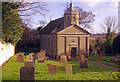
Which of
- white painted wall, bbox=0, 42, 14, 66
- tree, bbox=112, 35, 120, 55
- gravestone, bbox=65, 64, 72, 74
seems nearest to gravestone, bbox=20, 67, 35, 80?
gravestone, bbox=65, 64, 72, 74

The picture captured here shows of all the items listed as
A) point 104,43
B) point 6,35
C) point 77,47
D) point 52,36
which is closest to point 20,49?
point 52,36

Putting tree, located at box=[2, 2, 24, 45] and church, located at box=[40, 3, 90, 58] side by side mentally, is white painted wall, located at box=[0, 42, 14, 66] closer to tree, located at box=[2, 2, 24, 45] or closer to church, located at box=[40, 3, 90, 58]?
Result: tree, located at box=[2, 2, 24, 45]

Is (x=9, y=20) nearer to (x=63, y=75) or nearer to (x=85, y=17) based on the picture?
(x=63, y=75)

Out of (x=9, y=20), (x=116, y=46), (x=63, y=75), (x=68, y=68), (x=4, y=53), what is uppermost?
(x=9, y=20)

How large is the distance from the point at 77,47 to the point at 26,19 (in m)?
10.9

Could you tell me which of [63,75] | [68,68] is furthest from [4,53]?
[63,75]

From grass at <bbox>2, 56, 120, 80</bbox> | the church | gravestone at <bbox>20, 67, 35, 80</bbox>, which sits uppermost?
the church

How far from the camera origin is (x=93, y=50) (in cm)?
3647

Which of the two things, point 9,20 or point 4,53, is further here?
point 4,53

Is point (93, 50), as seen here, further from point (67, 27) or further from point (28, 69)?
point (28, 69)

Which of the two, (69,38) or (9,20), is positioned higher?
(9,20)

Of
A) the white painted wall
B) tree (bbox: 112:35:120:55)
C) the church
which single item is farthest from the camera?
tree (bbox: 112:35:120:55)

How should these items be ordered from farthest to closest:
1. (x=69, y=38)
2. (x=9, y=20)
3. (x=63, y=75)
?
(x=69, y=38) → (x=9, y=20) → (x=63, y=75)

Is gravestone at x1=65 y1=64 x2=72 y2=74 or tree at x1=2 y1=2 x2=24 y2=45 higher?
tree at x1=2 y1=2 x2=24 y2=45
